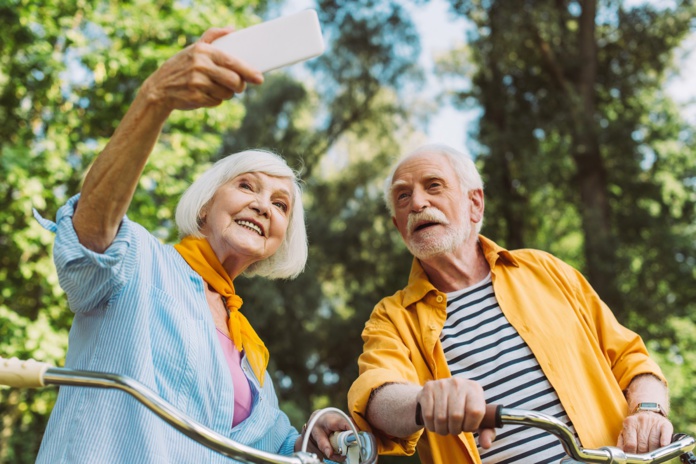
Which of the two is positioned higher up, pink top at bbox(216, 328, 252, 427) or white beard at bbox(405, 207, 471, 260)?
white beard at bbox(405, 207, 471, 260)

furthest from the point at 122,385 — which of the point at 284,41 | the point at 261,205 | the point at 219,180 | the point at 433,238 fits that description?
the point at 433,238

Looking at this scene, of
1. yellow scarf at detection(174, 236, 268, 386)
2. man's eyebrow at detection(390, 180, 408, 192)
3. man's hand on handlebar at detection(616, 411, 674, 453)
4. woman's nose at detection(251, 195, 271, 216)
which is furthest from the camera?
man's eyebrow at detection(390, 180, 408, 192)

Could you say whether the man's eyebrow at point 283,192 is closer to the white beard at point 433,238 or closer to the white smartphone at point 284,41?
the white beard at point 433,238

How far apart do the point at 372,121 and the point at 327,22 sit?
2.71 m

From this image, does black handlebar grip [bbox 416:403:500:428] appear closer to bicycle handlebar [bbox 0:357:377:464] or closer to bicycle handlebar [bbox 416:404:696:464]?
bicycle handlebar [bbox 416:404:696:464]

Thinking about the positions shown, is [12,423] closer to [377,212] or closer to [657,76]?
[377,212]

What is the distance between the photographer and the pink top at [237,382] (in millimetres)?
2035

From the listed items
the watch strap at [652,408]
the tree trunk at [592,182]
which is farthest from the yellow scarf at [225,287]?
the tree trunk at [592,182]

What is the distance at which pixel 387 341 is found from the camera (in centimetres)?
225

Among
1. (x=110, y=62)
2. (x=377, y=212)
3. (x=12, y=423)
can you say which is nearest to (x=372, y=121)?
(x=377, y=212)

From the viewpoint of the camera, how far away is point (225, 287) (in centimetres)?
224

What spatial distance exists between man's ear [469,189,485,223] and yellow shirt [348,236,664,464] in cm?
22

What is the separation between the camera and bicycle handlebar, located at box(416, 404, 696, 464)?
1393 mm

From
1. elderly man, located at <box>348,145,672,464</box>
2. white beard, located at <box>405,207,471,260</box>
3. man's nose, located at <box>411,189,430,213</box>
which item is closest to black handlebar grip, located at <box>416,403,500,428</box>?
elderly man, located at <box>348,145,672,464</box>
